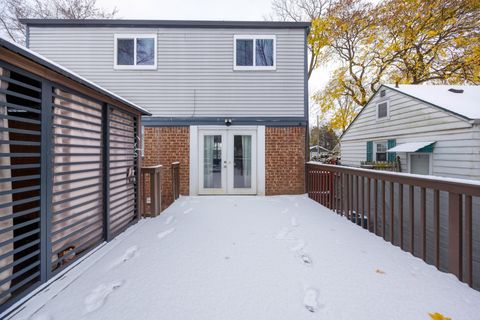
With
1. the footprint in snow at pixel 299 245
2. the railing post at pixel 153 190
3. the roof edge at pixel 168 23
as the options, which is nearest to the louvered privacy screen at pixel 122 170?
the railing post at pixel 153 190

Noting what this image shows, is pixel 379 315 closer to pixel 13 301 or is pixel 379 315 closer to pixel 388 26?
pixel 13 301

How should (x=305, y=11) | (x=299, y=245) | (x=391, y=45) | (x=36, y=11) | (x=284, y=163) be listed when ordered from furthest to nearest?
(x=305, y=11), (x=391, y=45), (x=36, y=11), (x=284, y=163), (x=299, y=245)

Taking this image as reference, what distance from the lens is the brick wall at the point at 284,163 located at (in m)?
7.10

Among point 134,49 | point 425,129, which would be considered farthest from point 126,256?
point 425,129

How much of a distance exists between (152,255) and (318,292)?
184 centimetres

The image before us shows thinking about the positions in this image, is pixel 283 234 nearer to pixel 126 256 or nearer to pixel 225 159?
pixel 126 256

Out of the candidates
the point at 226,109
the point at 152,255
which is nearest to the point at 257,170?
the point at 226,109

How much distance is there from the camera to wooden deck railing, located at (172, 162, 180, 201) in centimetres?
632

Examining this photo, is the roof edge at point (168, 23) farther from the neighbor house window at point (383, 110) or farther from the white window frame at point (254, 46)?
the neighbor house window at point (383, 110)

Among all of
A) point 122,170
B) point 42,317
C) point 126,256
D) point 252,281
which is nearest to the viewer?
point 42,317

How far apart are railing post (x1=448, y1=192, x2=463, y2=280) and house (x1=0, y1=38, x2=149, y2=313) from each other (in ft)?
11.9

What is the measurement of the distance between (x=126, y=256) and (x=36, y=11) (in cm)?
1681

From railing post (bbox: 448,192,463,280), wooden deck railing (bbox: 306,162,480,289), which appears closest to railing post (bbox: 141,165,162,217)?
wooden deck railing (bbox: 306,162,480,289)

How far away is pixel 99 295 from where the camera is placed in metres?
2.03
